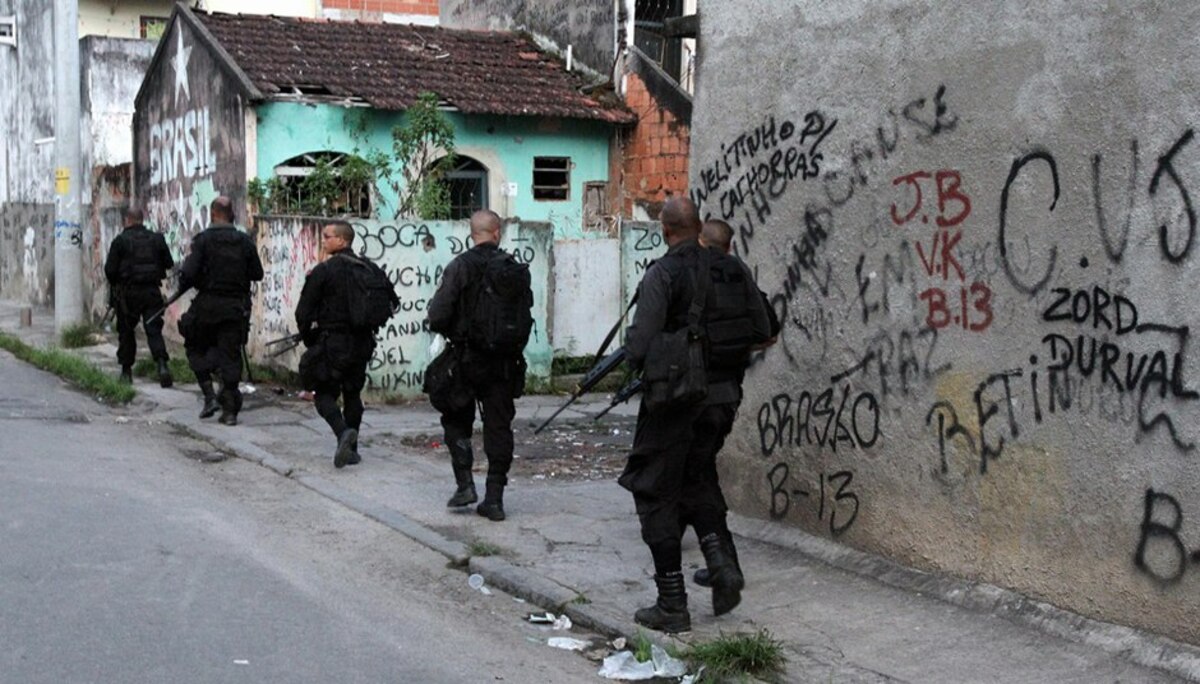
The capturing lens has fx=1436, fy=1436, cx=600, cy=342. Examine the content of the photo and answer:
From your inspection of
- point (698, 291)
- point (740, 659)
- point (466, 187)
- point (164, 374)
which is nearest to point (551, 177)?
point (466, 187)

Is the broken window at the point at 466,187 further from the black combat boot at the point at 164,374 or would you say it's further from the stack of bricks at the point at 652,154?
the black combat boot at the point at 164,374

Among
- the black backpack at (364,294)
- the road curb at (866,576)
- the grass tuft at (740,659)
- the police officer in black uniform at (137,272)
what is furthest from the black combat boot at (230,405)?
the grass tuft at (740,659)

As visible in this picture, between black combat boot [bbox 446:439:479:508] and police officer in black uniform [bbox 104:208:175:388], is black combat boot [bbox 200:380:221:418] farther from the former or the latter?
black combat boot [bbox 446:439:479:508]

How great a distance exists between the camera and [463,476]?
9.34 m

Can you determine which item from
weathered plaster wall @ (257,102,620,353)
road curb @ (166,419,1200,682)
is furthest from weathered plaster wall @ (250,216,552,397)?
road curb @ (166,419,1200,682)

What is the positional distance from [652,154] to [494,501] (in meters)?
11.7

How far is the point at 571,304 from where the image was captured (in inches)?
613

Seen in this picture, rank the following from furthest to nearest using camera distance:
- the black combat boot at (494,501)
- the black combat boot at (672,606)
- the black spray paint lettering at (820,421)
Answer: the black combat boot at (494,501)
the black spray paint lettering at (820,421)
the black combat boot at (672,606)

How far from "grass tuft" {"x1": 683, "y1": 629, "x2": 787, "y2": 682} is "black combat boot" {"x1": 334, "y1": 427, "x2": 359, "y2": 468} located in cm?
519

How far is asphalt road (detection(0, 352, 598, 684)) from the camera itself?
20.0 feet

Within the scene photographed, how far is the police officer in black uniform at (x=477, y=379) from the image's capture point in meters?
8.70

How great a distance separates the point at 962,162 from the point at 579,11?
14969 mm

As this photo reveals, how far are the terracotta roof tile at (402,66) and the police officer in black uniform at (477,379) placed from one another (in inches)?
360

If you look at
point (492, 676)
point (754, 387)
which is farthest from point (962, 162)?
point (492, 676)
